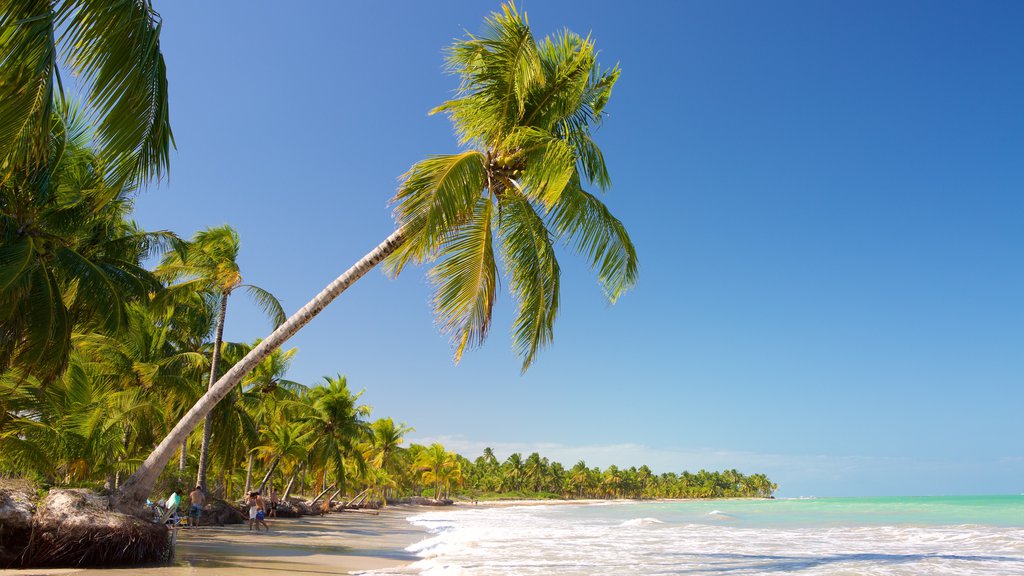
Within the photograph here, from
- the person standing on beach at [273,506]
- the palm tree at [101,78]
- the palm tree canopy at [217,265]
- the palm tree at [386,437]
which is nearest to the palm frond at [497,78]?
the palm tree at [101,78]

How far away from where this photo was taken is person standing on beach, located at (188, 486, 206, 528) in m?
15.8

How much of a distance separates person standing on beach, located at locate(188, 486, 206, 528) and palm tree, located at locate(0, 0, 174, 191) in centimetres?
1325

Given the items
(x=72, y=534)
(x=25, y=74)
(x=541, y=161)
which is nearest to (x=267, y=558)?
(x=72, y=534)

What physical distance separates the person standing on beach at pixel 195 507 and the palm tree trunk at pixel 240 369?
8316 mm

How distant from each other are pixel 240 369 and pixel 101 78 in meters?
4.37

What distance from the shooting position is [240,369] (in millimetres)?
7832

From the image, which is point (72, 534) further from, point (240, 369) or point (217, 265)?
point (217, 265)

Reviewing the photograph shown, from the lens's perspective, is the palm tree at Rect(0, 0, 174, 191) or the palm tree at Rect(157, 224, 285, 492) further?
the palm tree at Rect(157, 224, 285, 492)

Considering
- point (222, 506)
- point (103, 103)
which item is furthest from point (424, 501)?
point (103, 103)

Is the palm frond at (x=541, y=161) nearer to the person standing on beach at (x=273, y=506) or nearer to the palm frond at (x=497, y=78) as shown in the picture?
the palm frond at (x=497, y=78)

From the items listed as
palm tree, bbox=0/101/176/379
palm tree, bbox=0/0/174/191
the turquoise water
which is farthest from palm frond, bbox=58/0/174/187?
the turquoise water

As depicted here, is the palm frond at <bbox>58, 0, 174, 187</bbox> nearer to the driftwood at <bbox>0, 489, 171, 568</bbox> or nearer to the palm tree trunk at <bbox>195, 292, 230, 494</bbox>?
the driftwood at <bbox>0, 489, 171, 568</bbox>

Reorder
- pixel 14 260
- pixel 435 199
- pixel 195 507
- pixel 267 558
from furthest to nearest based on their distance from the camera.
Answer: pixel 195 507 → pixel 267 558 → pixel 14 260 → pixel 435 199

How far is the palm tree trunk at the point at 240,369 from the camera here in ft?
25.6
